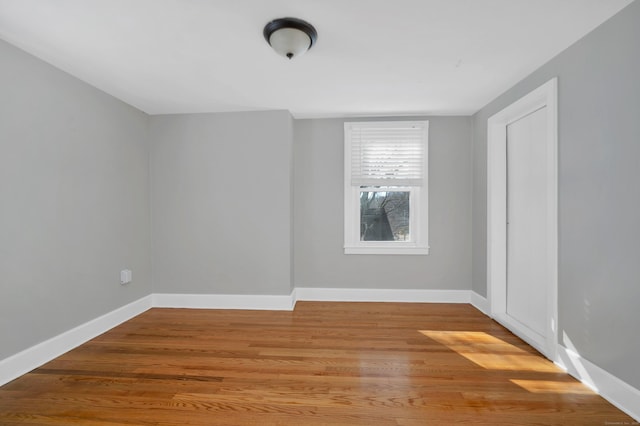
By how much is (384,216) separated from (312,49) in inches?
92.8

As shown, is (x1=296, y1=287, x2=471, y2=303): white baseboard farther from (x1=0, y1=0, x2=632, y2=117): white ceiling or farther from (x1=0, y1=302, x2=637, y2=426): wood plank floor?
(x1=0, y1=0, x2=632, y2=117): white ceiling

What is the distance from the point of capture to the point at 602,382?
1880 millimetres

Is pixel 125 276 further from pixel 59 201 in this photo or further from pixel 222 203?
pixel 222 203

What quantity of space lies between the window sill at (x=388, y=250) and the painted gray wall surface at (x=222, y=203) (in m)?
0.86

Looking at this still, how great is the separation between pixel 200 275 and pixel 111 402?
187cm

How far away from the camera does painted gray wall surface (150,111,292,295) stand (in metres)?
3.58

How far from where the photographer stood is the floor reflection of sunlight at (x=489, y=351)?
7.44 feet

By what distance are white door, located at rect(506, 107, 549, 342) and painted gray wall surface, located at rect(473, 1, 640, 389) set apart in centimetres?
42

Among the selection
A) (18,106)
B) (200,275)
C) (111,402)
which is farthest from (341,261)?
(18,106)

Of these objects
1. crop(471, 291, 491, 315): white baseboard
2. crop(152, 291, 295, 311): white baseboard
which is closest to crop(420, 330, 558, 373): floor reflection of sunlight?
crop(471, 291, 491, 315): white baseboard

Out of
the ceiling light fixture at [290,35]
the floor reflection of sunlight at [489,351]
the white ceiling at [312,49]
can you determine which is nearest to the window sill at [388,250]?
the floor reflection of sunlight at [489,351]

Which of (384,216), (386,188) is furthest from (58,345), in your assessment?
(386,188)

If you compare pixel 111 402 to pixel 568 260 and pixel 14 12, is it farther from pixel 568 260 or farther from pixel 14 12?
pixel 568 260

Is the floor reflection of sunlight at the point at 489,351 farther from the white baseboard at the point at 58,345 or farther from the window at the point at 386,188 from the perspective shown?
the white baseboard at the point at 58,345
